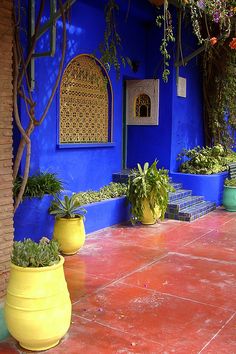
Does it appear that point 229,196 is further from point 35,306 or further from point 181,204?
point 35,306

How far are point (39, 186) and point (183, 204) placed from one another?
3.41 meters

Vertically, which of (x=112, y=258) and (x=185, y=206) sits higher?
(x=185, y=206)

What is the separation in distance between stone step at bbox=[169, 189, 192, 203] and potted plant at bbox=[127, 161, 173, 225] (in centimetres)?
95

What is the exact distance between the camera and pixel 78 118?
792 centimetres

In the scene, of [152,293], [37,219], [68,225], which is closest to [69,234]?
[68,225]

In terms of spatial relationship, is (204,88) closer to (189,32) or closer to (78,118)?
(189,32)

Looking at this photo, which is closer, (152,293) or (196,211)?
(152,293)

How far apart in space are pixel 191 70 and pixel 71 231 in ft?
19.8

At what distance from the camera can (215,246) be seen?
6.62 m

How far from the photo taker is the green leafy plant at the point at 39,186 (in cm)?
595

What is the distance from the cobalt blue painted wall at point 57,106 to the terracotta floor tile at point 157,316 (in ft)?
9.72

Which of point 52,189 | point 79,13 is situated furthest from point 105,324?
point 79,13

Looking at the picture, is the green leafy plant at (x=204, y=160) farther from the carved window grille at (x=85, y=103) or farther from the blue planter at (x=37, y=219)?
the blue planter at (x=37, y=219)

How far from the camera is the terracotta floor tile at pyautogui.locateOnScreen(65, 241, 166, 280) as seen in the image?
540 cm
